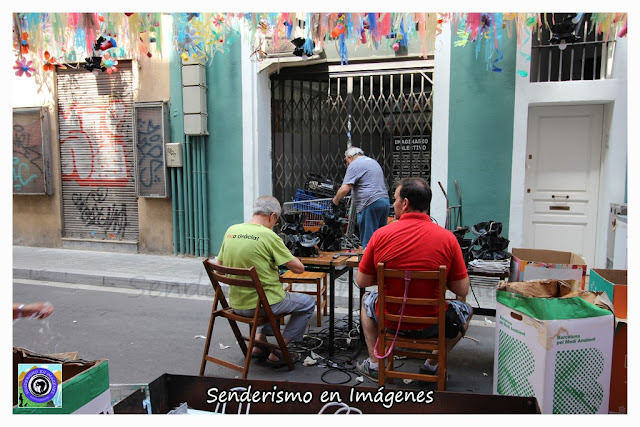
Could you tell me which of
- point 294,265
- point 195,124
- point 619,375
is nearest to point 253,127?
point 195,124

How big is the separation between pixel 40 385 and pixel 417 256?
2.11 meters

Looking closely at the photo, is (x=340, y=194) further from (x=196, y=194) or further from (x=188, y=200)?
(x=188, y=200)

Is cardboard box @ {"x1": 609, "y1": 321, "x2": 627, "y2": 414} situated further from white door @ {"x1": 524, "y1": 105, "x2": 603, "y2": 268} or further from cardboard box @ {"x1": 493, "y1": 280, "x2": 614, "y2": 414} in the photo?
white door @ {"x1": 524, "y1": 105, "x2": 603, "y2": 268}

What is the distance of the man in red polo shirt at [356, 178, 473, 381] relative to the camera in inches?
116

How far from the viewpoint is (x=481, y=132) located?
659 cm

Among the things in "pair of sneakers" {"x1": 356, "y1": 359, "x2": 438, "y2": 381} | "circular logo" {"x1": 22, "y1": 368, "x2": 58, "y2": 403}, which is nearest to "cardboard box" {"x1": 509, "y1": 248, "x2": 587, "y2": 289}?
"pair of sneakers" {"x1": 356, "y1": 359, "x2": 438, "y2": 381}

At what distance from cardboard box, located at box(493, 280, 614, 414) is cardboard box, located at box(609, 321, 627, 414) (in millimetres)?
155

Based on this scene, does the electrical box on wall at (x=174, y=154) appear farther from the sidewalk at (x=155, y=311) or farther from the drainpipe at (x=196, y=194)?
the sidewalk at (x=155, y=311)

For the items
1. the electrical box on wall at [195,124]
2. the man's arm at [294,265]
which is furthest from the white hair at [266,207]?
the electrical box on wall at [195,124]

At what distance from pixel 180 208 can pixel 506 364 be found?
660cm

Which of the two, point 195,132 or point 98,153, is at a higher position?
point 195,132

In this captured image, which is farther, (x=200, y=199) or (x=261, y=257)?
(x=200, y=199)

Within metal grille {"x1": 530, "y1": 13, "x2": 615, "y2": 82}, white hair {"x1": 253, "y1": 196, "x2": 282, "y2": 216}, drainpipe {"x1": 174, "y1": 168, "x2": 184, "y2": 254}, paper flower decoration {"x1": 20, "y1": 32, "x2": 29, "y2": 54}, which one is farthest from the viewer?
drainpipe {"x1": 174, "y1": 168, "x2": 184, "y2": 254}

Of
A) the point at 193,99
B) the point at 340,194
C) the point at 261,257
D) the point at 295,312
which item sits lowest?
the point at 295,312
